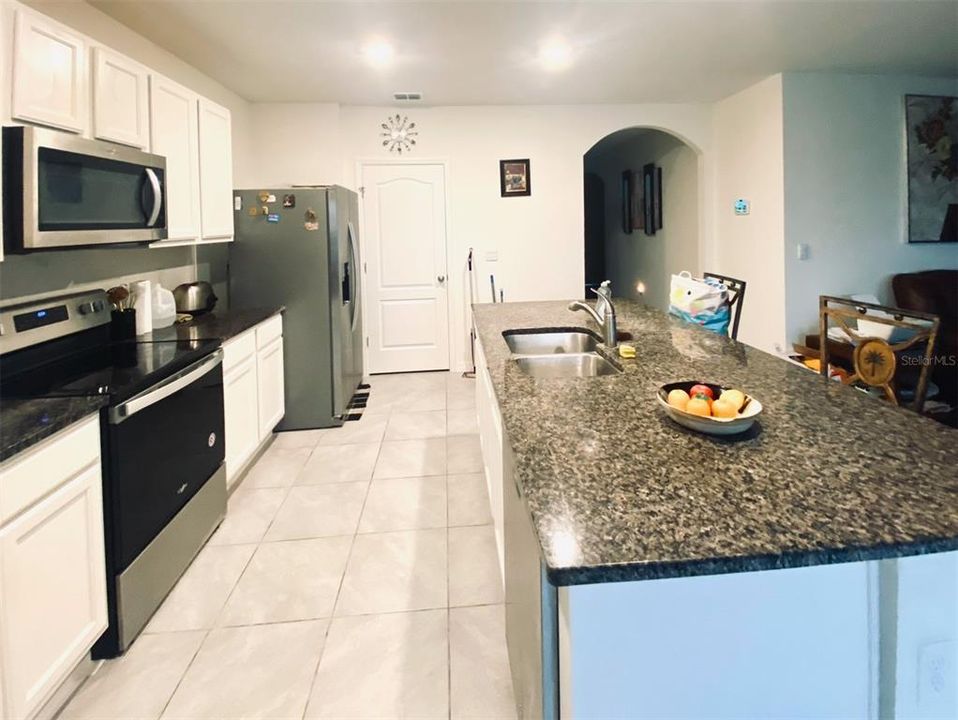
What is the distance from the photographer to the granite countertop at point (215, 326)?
286 cm

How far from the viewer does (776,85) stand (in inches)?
191

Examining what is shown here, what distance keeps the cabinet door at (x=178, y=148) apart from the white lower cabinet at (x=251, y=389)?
63 cm

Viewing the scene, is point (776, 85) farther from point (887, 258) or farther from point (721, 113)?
point (887, 258)

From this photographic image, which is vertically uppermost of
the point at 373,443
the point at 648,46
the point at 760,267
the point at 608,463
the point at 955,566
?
the point at 648,46

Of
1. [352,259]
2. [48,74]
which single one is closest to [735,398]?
[48,74]

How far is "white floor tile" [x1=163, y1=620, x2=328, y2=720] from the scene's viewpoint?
68.3 inches

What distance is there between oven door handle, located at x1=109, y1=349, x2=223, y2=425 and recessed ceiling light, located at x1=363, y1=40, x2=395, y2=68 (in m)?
2.25

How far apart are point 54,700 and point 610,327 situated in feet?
6.93

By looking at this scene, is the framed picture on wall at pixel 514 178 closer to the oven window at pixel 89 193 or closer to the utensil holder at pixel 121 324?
the oven window at pixel 89 193

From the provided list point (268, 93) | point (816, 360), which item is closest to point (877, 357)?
point (816, 360)

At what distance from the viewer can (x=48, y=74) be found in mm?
2023

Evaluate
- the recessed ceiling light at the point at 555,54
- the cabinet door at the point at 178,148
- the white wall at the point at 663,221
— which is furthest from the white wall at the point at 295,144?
the white wall at the point at 663,221

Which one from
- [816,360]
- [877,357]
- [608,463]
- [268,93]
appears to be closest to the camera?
[608,463]

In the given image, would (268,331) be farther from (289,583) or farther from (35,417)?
(35,417)
